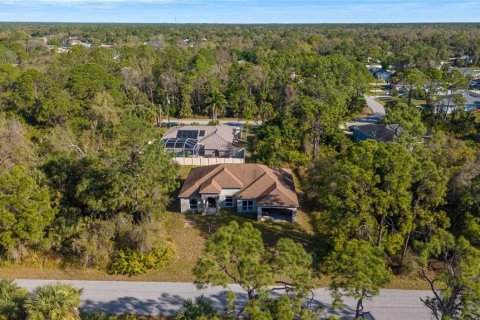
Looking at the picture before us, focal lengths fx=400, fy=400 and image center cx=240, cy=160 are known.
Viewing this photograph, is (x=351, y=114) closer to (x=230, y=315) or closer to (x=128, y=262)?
(x=128, y=262)

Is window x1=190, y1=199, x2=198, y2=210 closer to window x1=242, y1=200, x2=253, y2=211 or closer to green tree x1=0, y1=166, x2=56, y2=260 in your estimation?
window x1=242, y1=200, x2=253, y2=211

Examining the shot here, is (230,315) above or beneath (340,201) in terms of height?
beneath

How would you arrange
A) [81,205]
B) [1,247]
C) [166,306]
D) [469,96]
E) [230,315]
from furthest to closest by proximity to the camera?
[469,96], [81,205], [1,247], [166,306], [230,315]

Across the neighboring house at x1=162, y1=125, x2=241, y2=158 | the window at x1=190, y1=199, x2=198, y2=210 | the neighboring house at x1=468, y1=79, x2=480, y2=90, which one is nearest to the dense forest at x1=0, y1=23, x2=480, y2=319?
the window at x1=190, y1=199, x2=198, y2=210


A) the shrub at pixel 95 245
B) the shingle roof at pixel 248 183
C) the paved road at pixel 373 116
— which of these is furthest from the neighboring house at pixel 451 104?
the shrub at pixel 95 245

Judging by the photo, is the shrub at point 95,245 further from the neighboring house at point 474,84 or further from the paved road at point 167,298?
the neighboring house at point 474,84

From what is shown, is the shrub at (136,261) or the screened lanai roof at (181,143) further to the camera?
the screened lanai roof at (181,143)

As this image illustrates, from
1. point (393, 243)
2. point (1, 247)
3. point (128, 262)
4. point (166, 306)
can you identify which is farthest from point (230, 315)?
→ point (1, 247)
